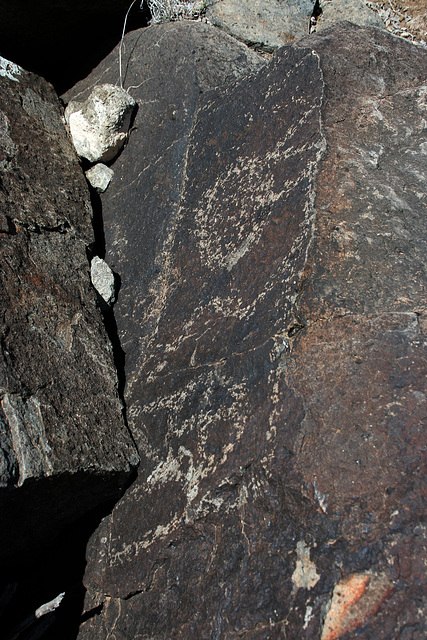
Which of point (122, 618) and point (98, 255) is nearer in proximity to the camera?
point (122, 618)

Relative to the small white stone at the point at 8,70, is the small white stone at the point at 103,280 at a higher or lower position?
lower

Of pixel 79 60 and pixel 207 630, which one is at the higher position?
pixel 79 60

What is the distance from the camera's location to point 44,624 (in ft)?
5.18

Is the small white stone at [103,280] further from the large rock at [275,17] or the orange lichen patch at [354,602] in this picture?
the large rock at [275,17]

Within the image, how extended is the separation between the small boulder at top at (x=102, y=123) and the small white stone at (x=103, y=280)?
24.4 inches

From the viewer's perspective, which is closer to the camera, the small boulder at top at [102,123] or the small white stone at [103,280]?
the small white stone at [103,280]

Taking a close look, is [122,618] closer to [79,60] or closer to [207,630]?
[207,630]

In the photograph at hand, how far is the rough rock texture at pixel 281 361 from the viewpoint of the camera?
1129 millimetres

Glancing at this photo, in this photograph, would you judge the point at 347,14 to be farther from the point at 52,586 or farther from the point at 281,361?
the point at 52,586

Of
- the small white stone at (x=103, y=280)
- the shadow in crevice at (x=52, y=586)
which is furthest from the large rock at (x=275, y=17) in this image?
the shadow in crevice at (x=52, y=586)

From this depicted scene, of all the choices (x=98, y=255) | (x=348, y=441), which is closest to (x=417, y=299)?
(x=348, y=441)

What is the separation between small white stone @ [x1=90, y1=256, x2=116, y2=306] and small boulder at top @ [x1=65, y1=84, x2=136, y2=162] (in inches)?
24.4

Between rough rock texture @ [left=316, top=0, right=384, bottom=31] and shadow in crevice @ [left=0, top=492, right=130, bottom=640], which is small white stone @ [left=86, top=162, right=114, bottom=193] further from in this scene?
rough rock texture @ [left=316, top=0, right=384, bottom=31]

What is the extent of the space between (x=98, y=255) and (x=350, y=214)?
3.45 feet
